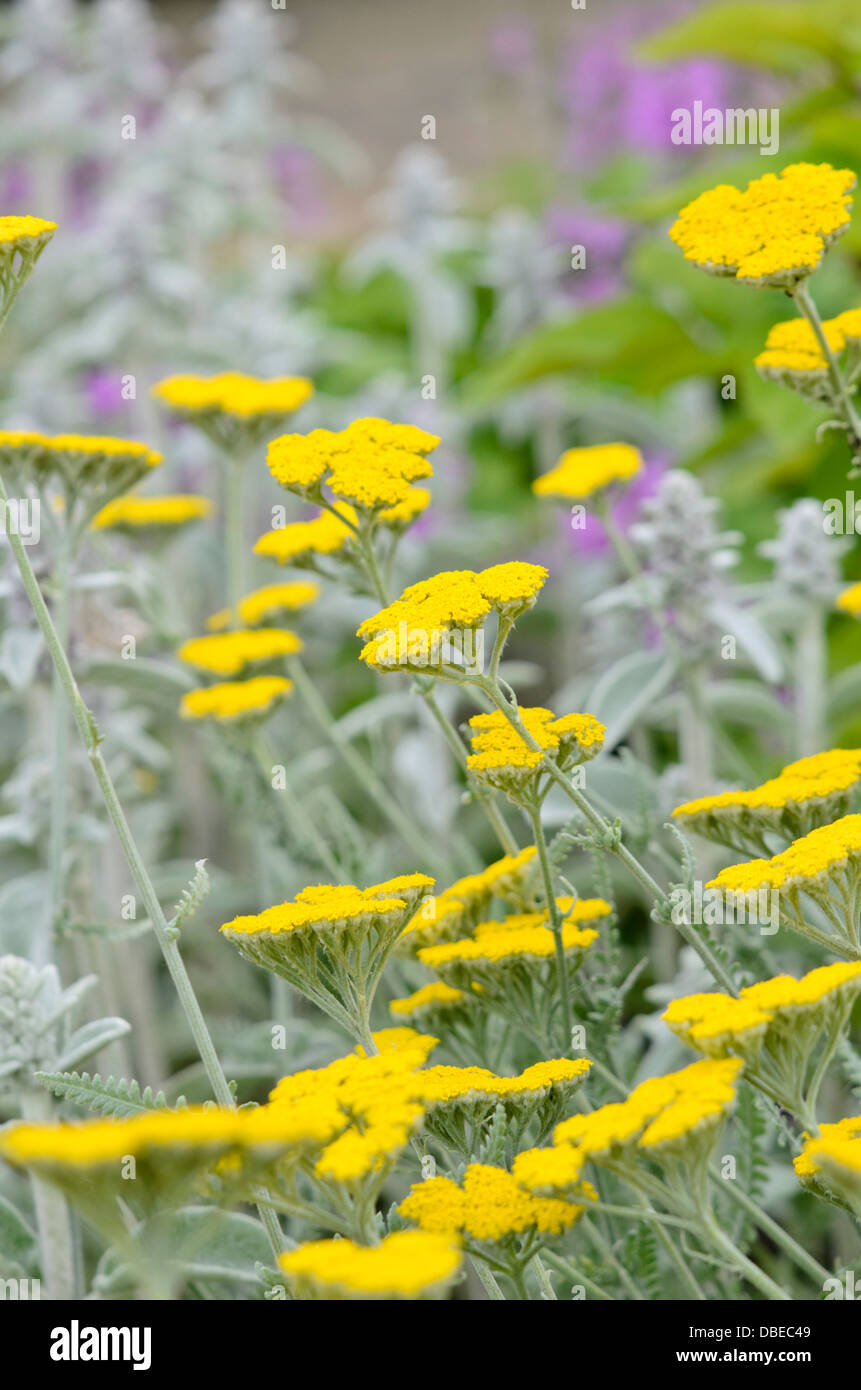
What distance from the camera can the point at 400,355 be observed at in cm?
187

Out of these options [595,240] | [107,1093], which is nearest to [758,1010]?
[107,1093]

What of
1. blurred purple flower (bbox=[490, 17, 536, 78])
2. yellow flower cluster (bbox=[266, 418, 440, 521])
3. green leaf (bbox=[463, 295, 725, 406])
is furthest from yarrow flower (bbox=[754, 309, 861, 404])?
blurred purple flower (bbox=[490, 17, 536, 78])

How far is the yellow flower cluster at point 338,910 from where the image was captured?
0.45 meters

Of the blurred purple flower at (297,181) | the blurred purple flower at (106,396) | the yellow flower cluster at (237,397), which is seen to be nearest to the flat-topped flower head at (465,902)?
the yellow flower cluster at (237,397)

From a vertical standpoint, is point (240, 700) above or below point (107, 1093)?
above

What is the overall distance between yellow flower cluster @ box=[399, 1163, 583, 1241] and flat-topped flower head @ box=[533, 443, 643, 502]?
405 mm

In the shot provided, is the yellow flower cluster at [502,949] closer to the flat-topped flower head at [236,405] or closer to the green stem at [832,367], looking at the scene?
the green stem at [832,367]

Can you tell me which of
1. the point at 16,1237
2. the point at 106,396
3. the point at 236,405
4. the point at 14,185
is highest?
the point at 14,185

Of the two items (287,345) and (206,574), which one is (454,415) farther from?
(206,574)

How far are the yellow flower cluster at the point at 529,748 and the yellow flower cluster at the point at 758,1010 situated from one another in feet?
0.32

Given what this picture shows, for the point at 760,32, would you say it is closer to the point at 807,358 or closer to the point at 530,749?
the point at 807,358

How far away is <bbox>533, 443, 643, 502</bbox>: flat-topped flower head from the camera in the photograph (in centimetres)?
73

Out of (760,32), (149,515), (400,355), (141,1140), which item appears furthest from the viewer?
(400,355)

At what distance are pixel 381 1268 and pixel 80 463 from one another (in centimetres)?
43
